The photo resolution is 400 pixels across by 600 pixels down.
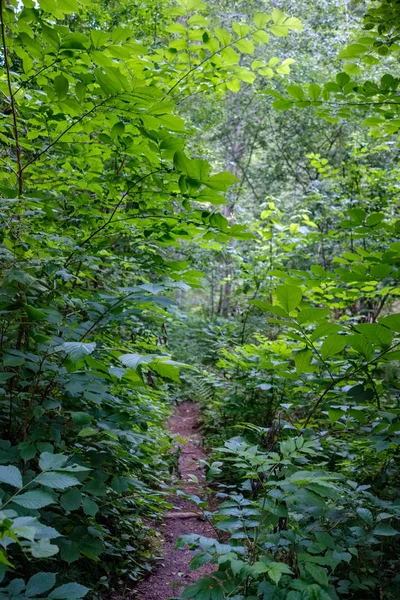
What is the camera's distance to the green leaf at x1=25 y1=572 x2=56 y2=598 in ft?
3.72

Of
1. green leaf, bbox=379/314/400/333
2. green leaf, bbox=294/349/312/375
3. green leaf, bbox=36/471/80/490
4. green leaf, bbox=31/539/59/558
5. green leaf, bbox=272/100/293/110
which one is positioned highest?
green leaf, bbox=272/100/293/110

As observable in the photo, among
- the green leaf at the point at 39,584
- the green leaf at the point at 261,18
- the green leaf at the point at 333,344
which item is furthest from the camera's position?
the green leaf at the point at 261,18

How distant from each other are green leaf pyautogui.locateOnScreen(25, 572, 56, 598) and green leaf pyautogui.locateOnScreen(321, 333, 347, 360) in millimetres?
1243

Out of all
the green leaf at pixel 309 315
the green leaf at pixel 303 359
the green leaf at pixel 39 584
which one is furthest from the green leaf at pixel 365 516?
the green leaf at pixel 39 584

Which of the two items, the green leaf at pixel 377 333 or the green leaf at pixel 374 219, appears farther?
the green leaf at pixel 374 219

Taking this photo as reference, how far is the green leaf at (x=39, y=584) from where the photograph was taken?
113 cm

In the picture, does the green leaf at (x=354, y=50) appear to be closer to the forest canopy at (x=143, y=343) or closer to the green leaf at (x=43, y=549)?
the forest canopy at (x=143, y=343)

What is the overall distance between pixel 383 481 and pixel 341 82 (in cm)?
237

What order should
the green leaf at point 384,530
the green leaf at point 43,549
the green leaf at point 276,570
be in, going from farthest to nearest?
the green leaf at point 384,530
the green leaf at point 276,570
the green leaf at point 43,549

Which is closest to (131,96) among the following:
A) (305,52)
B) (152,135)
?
(152,135)

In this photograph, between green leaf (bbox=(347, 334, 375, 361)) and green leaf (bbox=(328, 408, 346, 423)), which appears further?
green leaf (bbox=(328, 408, 346, 423))

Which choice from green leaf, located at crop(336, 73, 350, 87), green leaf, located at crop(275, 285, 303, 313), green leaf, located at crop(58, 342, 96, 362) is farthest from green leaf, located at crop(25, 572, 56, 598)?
green leaf, located at crop(336, 73, 350, 87)

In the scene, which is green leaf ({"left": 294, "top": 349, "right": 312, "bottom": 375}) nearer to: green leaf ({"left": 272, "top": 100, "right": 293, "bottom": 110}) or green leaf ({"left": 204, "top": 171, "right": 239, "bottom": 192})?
green leaf ({"left": 204, "top": 171, "right": 239, "bottom": 192})

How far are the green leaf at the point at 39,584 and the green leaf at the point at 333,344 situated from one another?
124 centimetres
